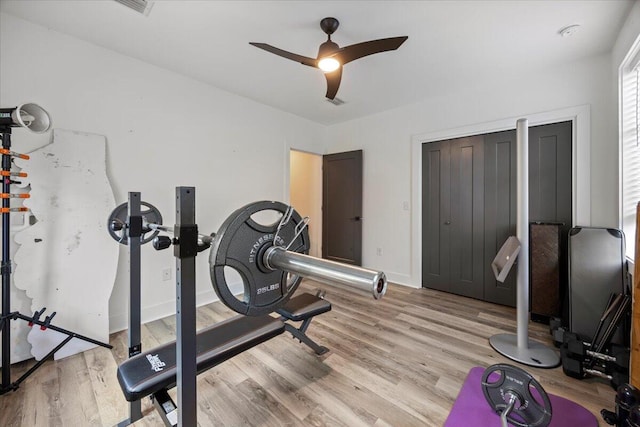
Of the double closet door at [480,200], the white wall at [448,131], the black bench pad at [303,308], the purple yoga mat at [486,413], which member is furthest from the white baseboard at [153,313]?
the double closet door at [480,200]

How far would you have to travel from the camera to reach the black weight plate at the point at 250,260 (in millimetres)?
777

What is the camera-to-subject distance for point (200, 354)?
4.86 feet

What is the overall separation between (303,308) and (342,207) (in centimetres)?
265

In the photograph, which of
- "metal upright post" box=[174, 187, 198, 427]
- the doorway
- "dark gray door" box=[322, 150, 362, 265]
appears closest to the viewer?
"metal upright post" box=[174, 187, 198, 427]

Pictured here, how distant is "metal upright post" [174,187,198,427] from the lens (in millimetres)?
869

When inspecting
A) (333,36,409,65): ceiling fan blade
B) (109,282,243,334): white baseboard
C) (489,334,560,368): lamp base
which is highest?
(333,36,409,65): ceiling fan blade

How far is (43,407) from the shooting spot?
5.16 feet

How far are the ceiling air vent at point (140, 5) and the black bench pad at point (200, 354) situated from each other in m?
2.35

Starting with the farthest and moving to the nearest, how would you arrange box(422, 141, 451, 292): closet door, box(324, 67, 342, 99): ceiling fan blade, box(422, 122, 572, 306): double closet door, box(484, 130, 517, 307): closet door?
box(422, 141, 451, 292): closet door, box(484, 130, 517, 307): closet door, box(422, 122, 572, 306): double closet door, box(324, 67, 342, 99): ceiling fan blade

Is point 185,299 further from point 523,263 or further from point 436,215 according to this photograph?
point 436,215

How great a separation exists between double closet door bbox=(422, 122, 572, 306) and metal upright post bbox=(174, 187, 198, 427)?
3405 mm

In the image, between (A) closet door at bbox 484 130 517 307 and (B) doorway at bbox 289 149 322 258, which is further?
(B) doorway at bbox 289 149 322 258

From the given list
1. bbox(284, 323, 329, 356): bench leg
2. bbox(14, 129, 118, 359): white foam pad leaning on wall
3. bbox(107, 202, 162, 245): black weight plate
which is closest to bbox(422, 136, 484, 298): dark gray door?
bbox(284, 323, 329, 356): bench leg

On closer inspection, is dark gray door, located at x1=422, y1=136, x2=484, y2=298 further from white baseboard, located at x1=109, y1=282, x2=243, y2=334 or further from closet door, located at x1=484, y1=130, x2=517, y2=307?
white baseboard, located at x1=109, y1=282, x2=243, y2=334
